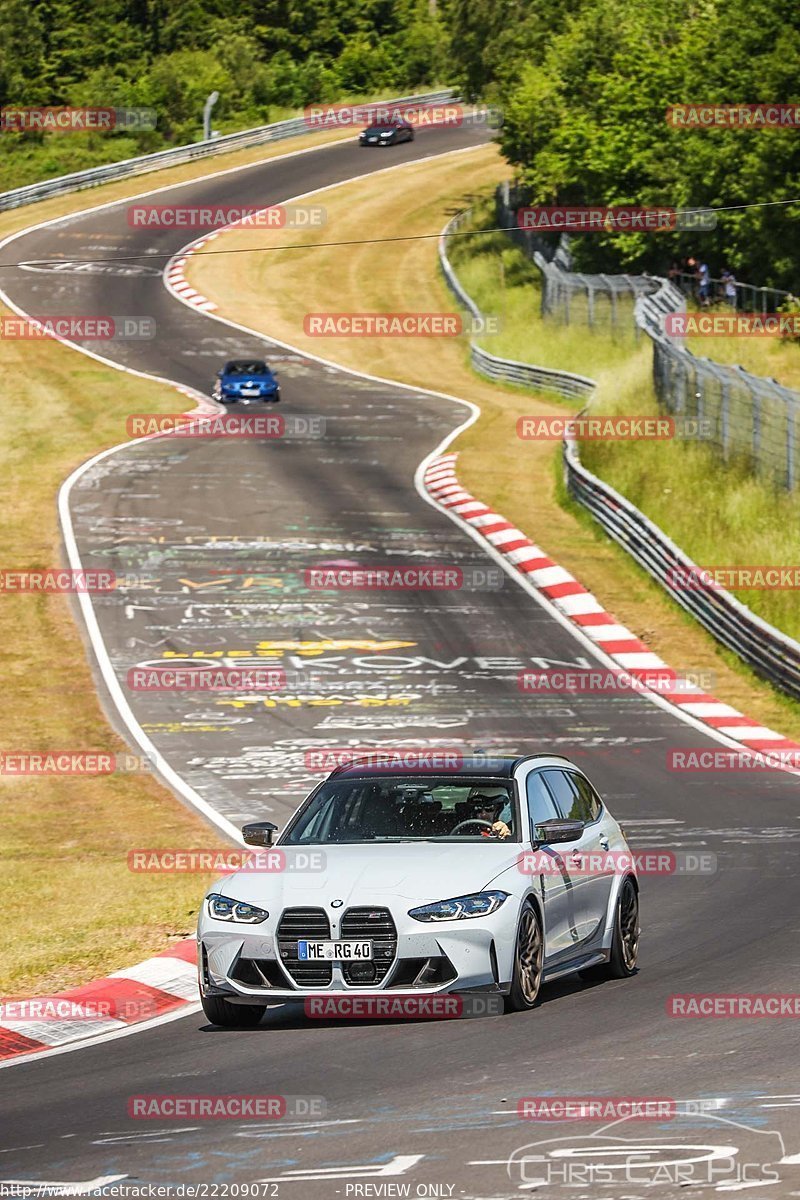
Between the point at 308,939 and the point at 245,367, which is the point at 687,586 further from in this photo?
the point at 245,367

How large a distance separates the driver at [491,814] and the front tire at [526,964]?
25.6 inches

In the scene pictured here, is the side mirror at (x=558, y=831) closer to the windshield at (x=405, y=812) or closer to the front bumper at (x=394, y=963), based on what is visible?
the windshield at (x=405, y=812)

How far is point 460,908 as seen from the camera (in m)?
10.7

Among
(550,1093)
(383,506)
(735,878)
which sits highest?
(550,1093)

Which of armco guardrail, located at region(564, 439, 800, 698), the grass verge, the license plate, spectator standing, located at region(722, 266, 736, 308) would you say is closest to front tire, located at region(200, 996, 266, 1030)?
the license plate

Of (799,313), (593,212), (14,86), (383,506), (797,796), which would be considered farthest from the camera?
(14,86)

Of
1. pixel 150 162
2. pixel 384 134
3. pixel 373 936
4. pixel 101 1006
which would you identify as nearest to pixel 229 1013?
pixel 373 936

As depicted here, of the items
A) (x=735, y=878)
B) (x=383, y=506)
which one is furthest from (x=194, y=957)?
(x=383, y=506)

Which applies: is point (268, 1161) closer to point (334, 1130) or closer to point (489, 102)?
point (334, 1130)

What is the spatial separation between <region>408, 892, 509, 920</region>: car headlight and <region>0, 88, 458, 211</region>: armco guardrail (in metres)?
74.0

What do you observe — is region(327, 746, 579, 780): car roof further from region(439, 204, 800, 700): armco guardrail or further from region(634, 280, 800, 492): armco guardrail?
region(634, 280, 800, 492): armco guardrail

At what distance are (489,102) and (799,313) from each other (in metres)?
32.3

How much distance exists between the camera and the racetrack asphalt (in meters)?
8.23

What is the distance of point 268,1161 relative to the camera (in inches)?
309
